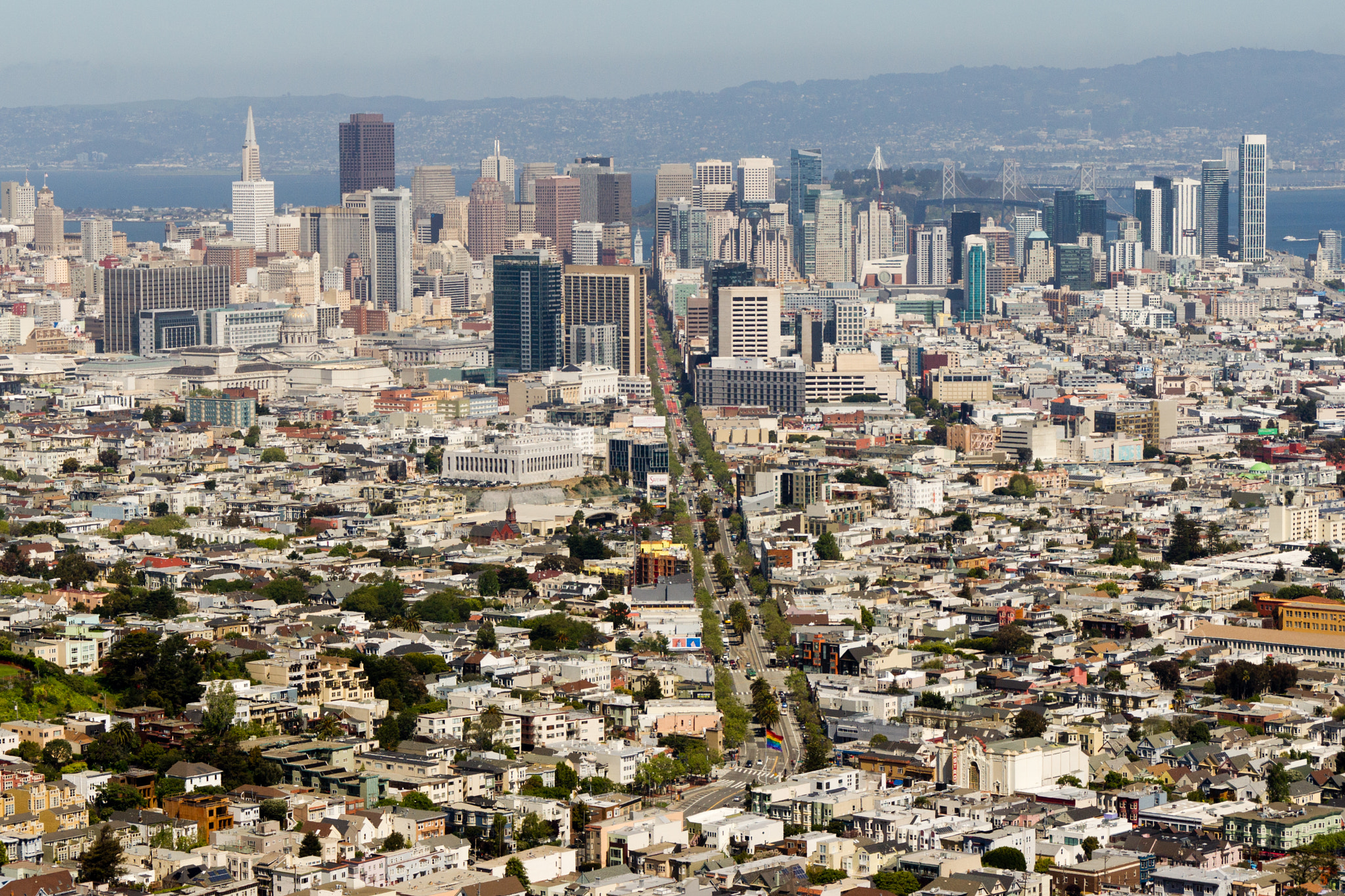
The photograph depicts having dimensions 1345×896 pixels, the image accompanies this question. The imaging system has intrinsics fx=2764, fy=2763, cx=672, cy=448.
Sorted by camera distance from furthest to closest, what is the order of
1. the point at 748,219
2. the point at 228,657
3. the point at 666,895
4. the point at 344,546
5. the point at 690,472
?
the point at 748,219, the point at 690,472, the point at 344,546, the point at 228,657, the point at 666,895

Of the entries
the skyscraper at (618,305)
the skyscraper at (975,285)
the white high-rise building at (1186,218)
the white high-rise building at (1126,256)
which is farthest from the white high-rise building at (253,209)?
the skyscraper at (618,305)

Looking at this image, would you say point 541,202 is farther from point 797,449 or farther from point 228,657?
point 228,657

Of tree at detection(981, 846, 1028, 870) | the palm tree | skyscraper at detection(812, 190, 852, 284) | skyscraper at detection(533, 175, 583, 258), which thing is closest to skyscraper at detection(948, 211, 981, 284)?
skyscraper at detection(812, 190, 852, 284)

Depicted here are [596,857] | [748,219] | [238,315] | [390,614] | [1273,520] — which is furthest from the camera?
[748,219]

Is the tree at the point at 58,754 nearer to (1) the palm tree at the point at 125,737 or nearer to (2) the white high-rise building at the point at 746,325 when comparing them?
(1) the palm tree at the point at 125,737

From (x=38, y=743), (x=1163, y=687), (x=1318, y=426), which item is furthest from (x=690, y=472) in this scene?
(x=38, y=743)

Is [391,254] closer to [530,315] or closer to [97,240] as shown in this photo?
[97,240]

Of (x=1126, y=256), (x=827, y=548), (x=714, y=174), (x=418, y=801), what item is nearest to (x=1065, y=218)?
(x=1126, y=256)
